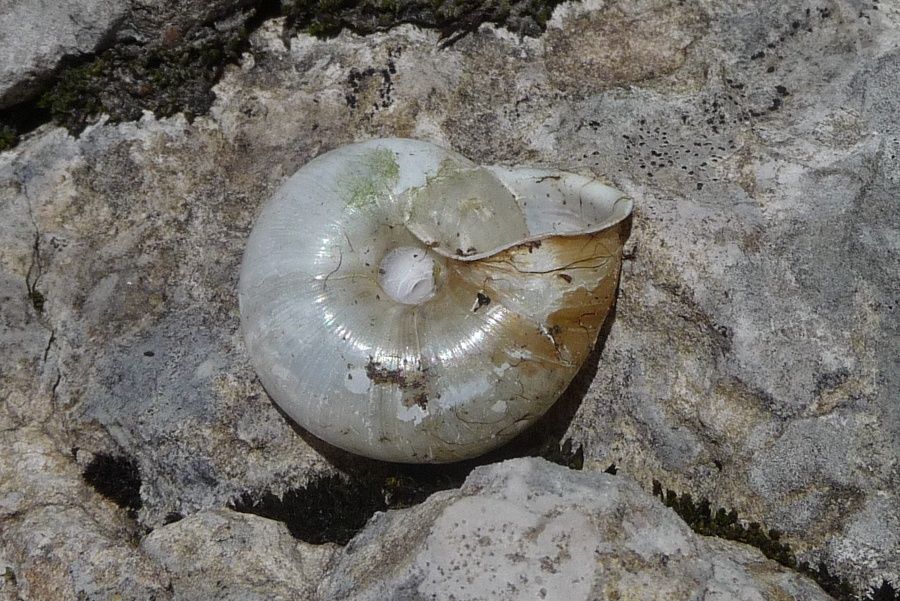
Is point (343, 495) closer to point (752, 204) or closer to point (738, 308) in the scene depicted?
point (738, 308)

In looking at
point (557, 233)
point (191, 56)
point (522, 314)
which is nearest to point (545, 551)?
point (522, 314)

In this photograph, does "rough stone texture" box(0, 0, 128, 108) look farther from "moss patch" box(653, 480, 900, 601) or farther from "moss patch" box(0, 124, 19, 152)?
"moss patch" box(653, 480, 900, 601)

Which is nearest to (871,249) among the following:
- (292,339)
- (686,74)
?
(686,74)

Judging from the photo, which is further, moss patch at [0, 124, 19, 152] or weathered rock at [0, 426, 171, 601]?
moss patch at [0, 124, 19, 152]

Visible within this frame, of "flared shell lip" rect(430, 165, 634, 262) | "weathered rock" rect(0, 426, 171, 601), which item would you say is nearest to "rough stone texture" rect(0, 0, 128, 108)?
"weathered rock" rect(0, 426, 171, 601)

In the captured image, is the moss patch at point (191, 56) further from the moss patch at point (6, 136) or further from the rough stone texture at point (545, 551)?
the rough stone texture at point (545, 551)
